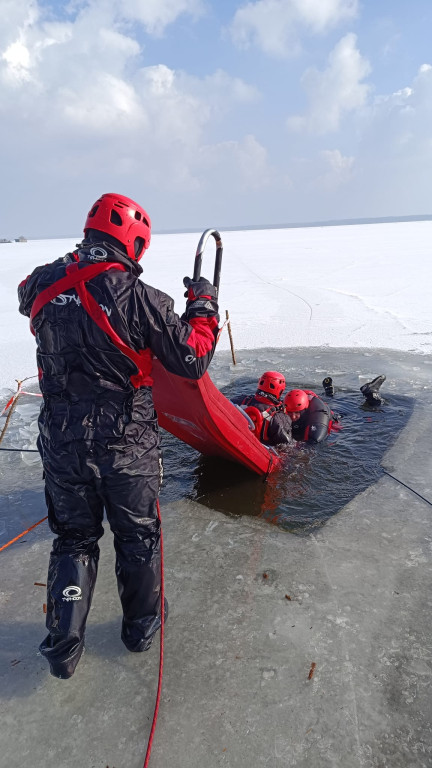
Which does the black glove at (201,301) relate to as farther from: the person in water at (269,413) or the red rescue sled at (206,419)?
the person in water at (269,413)

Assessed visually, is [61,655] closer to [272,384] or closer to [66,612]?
[66,612]

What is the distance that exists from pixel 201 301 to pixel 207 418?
1421mm

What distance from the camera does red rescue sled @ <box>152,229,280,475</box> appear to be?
11.2ft

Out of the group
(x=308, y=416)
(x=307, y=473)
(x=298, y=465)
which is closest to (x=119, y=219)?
(x=307, y=473)

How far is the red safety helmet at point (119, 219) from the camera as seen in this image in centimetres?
218

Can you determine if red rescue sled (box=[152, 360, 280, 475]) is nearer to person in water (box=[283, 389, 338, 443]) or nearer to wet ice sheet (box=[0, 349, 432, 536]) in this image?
wet ice sheet (box=[0, 349, 432, 536])

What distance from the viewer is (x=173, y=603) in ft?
8.63

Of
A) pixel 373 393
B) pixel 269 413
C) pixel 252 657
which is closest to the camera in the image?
pixel 252 657

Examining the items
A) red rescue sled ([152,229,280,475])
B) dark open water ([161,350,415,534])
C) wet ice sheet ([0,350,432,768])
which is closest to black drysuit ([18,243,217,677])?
wet ice sheet ([0,350,432,768])

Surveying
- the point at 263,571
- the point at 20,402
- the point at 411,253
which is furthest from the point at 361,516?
the point at 411,253

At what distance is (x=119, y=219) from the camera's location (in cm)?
219

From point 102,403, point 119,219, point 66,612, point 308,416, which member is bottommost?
point 66,612

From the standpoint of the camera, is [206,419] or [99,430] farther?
[206,419]

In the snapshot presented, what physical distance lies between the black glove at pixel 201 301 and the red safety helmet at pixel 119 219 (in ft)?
1.11
